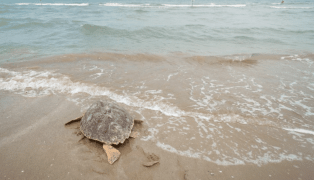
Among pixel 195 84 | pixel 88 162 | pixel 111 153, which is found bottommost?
pixel 88 162

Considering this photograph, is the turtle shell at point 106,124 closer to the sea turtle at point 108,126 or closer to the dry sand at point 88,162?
the sea turtle at point 108,126

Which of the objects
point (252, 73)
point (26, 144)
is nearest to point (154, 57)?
point (252, 73)

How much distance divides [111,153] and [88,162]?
17.1 inches

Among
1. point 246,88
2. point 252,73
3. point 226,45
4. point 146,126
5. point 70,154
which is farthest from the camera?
point 226,45

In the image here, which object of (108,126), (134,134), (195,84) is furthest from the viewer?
(195,84)

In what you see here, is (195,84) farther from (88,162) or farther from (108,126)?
(88,162)

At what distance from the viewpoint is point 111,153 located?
2.79 metres

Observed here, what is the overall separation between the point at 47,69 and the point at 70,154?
5.10 m

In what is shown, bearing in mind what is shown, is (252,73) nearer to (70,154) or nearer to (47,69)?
(70,154)

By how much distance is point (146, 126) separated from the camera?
3629mm

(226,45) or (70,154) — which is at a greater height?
(226,45)

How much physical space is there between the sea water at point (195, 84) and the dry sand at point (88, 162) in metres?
0.18

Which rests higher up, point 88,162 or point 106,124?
point 106,124

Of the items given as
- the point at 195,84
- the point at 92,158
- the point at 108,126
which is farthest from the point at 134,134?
the point at 195,84
